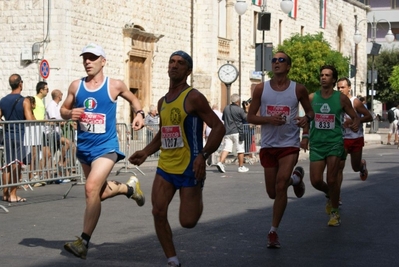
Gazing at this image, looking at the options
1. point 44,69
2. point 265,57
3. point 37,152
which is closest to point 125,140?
point 37,152

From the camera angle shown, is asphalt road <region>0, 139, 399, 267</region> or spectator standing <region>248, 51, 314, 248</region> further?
spectator standing <region>248, 51, 314, 248</region>

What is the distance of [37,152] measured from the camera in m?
14.8

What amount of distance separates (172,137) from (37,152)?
757cm

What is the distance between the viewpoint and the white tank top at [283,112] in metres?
9.45

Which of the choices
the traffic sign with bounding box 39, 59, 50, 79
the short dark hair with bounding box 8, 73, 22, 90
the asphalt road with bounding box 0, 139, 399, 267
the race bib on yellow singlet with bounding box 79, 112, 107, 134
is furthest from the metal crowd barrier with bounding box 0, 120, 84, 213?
the traffic sign with bounding box 39, 59, 50, 79

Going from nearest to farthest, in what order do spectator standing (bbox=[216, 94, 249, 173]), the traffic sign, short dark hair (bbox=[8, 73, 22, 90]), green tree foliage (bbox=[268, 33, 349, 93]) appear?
1. short dark hair (bbox=[8, 73, 22, 90])
2. spectator standing (bbox=[216, 94, 249, 173])
3. the traffic sign
4. green tree foliage (bbox=[268, 33, 349, 93])

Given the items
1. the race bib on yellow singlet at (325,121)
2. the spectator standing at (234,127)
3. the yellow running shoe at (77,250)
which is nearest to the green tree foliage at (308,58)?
the spectator standing at (234,127)

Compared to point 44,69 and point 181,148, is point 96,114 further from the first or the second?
point 44,69

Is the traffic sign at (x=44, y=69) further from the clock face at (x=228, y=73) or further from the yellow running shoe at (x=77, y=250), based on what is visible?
the yellow running shoe at (x=77, y=250)

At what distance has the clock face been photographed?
29.5 meters

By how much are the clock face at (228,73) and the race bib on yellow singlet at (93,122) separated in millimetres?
20601

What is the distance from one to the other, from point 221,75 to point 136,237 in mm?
19839

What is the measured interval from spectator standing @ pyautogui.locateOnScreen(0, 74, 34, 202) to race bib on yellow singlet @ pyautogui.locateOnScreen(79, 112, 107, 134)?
5.21 metres

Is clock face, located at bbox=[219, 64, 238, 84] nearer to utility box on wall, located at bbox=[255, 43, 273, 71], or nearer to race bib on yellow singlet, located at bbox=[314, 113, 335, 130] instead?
utility box on wall, located at bbox=[255, 43, 273, 71]
